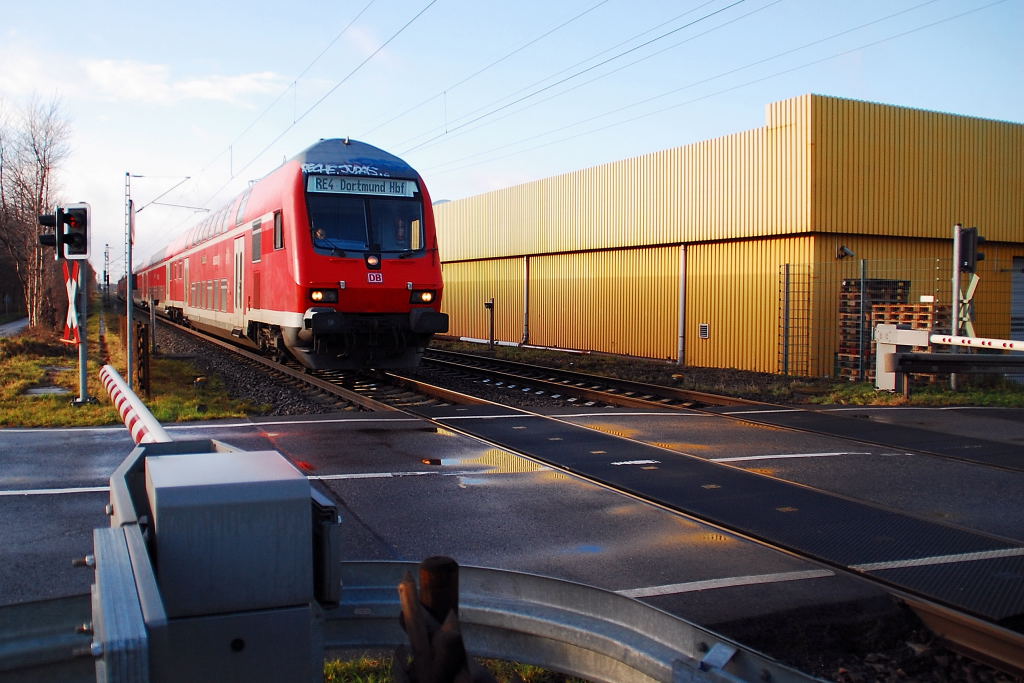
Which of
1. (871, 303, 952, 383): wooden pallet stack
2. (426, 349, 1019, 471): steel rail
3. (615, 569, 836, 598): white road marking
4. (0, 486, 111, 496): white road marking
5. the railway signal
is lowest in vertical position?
(615, 569, 836, 598): white road marking

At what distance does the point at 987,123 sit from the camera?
2216 cm

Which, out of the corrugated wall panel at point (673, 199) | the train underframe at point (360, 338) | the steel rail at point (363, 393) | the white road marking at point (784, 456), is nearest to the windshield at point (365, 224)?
the train underframe at point (360, 338)

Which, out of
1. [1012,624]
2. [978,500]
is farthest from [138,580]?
[978,500]

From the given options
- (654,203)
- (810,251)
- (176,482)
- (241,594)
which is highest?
(654,203)

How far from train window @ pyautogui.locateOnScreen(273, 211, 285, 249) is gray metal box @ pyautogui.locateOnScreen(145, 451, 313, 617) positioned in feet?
39.6

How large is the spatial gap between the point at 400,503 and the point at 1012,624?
401 cm

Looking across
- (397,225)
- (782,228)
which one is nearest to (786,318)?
(782,228)

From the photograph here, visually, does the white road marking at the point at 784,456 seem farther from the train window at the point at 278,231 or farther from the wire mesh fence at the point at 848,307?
the wire mesh fence at the point at 848,307

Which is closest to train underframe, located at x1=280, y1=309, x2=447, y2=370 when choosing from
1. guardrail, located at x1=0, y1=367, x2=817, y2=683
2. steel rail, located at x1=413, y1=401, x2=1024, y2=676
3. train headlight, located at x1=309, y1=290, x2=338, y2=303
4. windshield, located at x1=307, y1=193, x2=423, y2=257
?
train headlight, located at x1=309, y1=290, x2=338, y2=303

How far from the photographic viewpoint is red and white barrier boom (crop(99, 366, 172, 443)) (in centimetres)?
420

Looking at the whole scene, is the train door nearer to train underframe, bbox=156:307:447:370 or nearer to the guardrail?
train underframe, bbox=156:307:447:370

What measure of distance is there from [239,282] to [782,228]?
11570mm

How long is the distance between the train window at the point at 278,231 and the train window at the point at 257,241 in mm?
1115

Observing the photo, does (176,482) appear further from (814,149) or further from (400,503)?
(814,149)
